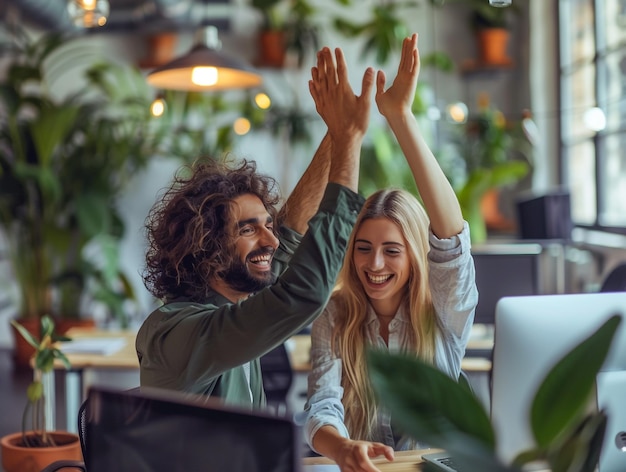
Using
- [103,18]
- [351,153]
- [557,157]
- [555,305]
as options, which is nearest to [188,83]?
[103,18]

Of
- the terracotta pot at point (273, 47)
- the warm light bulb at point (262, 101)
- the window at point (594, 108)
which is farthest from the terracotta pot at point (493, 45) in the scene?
the warm light bulb at point (262, 101)

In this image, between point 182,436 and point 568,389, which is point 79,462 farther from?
point 568,389

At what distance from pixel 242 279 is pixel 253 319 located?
0.30 m

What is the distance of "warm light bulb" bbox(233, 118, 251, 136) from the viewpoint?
656 centimetres

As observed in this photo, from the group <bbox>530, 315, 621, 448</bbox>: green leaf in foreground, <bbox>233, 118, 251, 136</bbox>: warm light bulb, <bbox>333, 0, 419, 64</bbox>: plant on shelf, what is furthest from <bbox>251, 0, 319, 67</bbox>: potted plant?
<bbox>530, 315, 621, 448</bbox>: green leaf in foreground

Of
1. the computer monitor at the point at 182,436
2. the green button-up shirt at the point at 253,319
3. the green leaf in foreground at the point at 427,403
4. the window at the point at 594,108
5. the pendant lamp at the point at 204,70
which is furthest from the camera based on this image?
the window at the point at 594,108

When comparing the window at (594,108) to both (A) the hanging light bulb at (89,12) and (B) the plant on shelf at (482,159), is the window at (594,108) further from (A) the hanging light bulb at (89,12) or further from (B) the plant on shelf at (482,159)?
(A) the hanging light bulb at (89,12)

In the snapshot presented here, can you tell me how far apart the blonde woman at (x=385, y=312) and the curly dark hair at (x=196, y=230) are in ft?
1.12

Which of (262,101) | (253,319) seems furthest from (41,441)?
(262,101)

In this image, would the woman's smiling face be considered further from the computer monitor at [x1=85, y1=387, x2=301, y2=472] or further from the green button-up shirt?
the computer monitor at [x1=85, y1=387, x2=301, y2=472]

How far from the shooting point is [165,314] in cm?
161

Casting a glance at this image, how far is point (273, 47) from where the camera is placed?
23.3 ft

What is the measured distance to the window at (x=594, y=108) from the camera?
18.5ft

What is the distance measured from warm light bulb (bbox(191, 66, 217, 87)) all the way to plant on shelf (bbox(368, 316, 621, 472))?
2.80 metres
